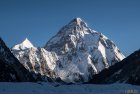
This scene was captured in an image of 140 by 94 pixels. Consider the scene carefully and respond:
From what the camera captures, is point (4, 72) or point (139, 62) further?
point (139, 62)

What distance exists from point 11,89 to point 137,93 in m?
10.6

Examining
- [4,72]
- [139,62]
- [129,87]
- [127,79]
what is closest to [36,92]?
[129,87]

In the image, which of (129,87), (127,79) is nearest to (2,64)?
(127,79)

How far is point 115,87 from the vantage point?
36062mm

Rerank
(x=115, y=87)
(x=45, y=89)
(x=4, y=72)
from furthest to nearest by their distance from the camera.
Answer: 1. (x=4, y=72)
2. (x=115, y=87)
3. (x=45, y=89)

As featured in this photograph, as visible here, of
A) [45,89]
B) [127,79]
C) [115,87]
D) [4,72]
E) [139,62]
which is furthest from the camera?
[139,62]

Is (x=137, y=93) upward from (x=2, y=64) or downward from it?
downward

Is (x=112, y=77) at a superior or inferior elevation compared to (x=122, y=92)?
superior

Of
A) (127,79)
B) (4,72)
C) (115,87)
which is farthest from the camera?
(127,79)

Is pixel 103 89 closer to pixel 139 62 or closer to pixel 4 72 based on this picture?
pixel 4 72

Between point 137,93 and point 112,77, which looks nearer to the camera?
point 137,93

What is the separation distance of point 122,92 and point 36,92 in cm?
722

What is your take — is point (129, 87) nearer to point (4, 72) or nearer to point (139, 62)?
point (4, 72)

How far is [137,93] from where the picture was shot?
32312mm
